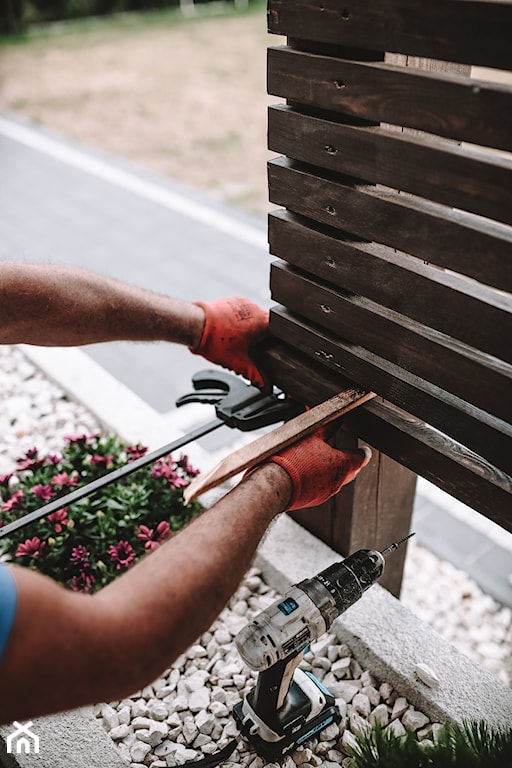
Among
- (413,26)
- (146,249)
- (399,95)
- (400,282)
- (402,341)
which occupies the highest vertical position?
(413,26)

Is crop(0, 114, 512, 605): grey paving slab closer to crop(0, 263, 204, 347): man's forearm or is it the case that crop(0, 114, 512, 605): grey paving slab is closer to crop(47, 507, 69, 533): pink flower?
crop(47, 507, 69, 533): pink flower

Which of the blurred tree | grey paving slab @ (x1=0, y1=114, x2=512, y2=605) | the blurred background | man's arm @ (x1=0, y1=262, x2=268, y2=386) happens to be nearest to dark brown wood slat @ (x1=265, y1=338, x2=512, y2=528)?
man's arm @ (x1=0, y1=262, x2=268, y2=386)

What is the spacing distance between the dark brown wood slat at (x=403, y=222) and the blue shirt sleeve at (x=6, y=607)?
3.28ft

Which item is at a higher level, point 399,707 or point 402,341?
point 402,341

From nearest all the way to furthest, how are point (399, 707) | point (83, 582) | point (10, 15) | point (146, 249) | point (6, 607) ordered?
point (6, 607) < point (399, 707) < point (83, 582) < point (146, 249) < point (10, 15)

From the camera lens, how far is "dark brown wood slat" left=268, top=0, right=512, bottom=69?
120 cm

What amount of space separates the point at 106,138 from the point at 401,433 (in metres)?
7.03

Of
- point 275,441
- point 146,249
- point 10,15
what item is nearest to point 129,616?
point 275,441

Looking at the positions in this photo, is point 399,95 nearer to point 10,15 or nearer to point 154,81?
point 154,81

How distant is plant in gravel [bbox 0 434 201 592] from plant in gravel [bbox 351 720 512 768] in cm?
95

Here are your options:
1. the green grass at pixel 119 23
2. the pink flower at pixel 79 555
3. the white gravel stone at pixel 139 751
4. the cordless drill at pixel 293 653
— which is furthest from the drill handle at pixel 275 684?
the green grass at pixel 119 23

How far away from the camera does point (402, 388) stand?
169 cm

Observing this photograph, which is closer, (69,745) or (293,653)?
Answer: (293,653)

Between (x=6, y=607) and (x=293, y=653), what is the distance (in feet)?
2.55
